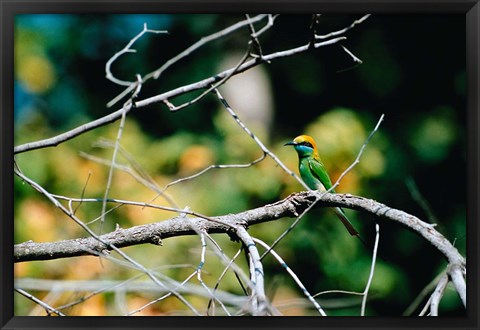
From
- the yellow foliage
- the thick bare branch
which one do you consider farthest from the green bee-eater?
the yellow foliage

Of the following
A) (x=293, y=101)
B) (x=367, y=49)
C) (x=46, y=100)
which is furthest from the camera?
(x=293, y=101)

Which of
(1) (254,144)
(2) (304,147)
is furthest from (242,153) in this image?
(2) (304,147)

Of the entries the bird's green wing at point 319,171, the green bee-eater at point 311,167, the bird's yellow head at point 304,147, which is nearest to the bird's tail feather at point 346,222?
the green bee-eater at point 311,167

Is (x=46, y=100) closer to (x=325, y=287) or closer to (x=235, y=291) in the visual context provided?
(x=235, y=291)

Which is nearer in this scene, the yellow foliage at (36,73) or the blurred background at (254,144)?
the blurred background at (254,144)

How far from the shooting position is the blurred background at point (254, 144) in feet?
8.04

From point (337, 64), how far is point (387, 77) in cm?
22

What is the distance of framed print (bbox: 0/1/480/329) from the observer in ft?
6.88

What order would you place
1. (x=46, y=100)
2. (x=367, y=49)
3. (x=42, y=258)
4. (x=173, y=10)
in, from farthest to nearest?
(x=46, y=100)
(x=367, y=49)
(x=173, y=10)
(x=42, y=258)

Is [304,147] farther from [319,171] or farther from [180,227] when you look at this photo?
[180,227]

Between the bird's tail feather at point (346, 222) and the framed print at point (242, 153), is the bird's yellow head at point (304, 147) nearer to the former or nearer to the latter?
the framed print at point (242, 153)

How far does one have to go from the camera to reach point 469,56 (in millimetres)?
2131

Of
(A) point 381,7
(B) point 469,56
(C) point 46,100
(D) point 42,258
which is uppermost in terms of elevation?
(C) point 46,100

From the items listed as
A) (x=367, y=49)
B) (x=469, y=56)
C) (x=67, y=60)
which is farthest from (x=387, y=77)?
(x=67, y=60)
